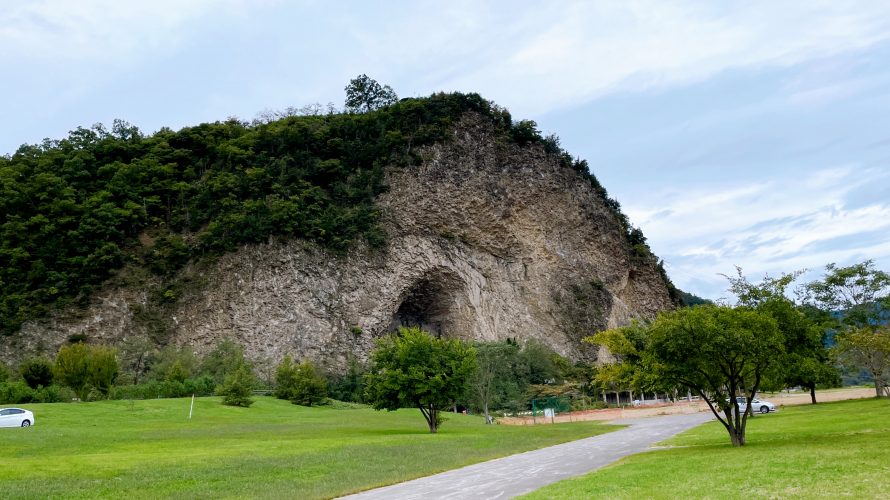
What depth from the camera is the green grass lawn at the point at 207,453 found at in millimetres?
15875

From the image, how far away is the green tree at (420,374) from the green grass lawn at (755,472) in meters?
16.4

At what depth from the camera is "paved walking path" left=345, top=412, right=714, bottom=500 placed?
14.3m

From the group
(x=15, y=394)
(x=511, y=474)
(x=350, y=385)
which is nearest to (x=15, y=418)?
(x=15, y=394)

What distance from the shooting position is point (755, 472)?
47.1 feet

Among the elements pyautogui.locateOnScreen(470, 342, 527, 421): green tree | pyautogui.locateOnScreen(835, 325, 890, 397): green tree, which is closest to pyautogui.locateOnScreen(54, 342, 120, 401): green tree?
pyautogui.locateOnScreen(470, 342, 527, 421): green tree

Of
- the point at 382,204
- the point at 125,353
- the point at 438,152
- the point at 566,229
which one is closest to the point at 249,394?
the point at 125,353

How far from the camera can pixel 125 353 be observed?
2479 inches

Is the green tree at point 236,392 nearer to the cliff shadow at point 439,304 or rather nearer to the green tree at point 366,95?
the cliff shadow at point 439,304

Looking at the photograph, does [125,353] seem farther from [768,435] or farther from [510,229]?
[768,435]

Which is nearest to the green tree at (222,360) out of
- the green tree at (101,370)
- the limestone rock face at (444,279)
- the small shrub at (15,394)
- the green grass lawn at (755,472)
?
the limestone rock face at (444,279)

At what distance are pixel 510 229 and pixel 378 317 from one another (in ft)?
69.4

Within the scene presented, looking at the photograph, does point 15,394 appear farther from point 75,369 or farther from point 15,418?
point 15,418

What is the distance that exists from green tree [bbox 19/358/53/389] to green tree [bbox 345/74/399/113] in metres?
63.1

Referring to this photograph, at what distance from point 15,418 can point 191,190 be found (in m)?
49.9
